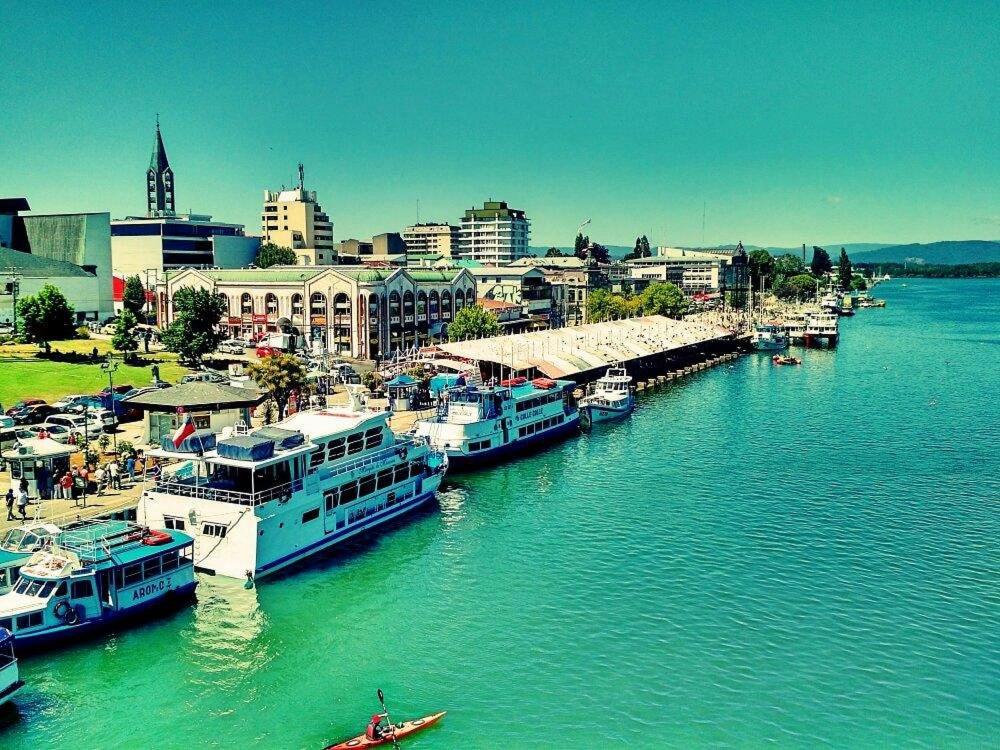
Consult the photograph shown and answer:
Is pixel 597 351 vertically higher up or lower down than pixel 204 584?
higher up

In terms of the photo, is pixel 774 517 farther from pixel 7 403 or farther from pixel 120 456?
pixel 7 403

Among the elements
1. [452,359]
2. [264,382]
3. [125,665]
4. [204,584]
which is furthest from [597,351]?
[125,665]

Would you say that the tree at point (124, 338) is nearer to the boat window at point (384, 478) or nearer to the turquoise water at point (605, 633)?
the turquoise water at point (605, 633)

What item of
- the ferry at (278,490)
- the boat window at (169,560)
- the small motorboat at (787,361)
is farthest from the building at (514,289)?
the boat window at (169,560)

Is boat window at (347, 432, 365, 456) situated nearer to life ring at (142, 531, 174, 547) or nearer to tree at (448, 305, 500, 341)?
life ring at (142, 531, 174, 547)

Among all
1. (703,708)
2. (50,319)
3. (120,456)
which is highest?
(50,319)

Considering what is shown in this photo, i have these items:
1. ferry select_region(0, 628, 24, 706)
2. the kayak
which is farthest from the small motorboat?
ferry select_region(0, 628, 24, 706)
